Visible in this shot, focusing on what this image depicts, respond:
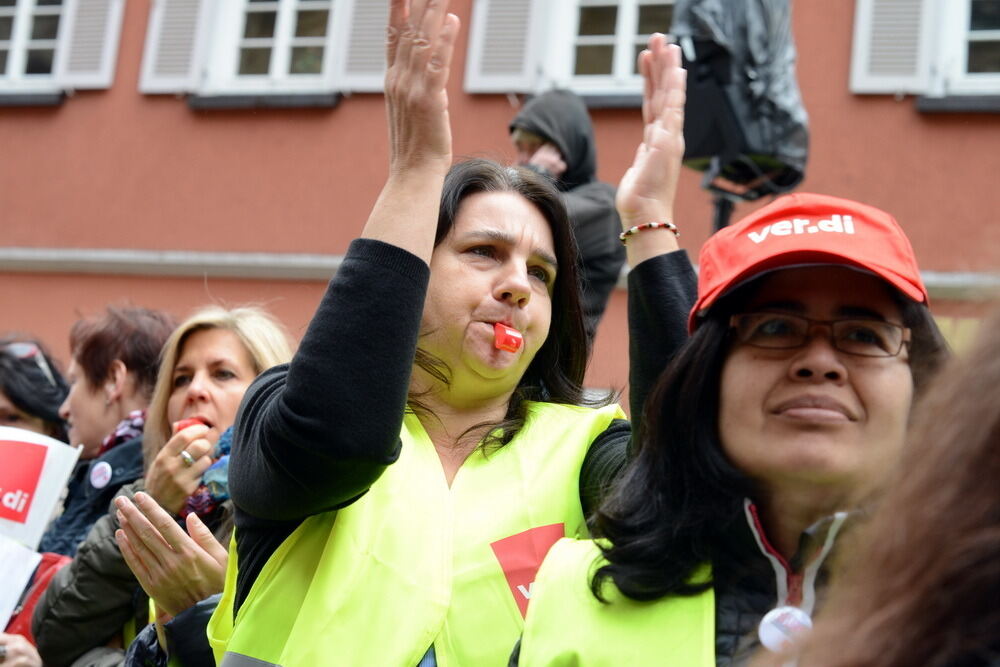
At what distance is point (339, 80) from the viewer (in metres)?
10.8

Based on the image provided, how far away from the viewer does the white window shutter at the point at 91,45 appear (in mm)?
11469

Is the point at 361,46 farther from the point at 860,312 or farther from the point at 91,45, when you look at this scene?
the point at 860,312

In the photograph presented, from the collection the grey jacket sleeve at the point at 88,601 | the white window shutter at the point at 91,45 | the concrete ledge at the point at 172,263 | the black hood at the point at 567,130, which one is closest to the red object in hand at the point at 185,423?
the grey jacket sleeve at the point at 88,601

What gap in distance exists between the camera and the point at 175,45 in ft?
37.2

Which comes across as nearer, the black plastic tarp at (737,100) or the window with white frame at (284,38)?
the black plastic tarp at (737,100)

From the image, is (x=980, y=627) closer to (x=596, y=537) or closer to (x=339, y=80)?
(x=596, y=537)

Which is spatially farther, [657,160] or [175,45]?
[175,45]

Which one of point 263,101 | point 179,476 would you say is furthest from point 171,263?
Result: point 179,476

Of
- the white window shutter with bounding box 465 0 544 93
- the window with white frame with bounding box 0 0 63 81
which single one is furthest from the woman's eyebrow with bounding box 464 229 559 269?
the window with white frame with bounding box 0 0 63 81

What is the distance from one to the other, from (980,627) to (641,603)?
32.3 inches

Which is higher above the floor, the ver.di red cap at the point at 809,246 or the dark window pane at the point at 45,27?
the dark window pane at the point at 45,27

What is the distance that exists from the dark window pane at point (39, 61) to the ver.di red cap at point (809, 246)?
10937 millimetres

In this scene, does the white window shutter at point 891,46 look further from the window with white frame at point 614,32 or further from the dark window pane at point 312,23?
the dark window pane at point 312,23

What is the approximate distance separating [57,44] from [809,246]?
11.1m
